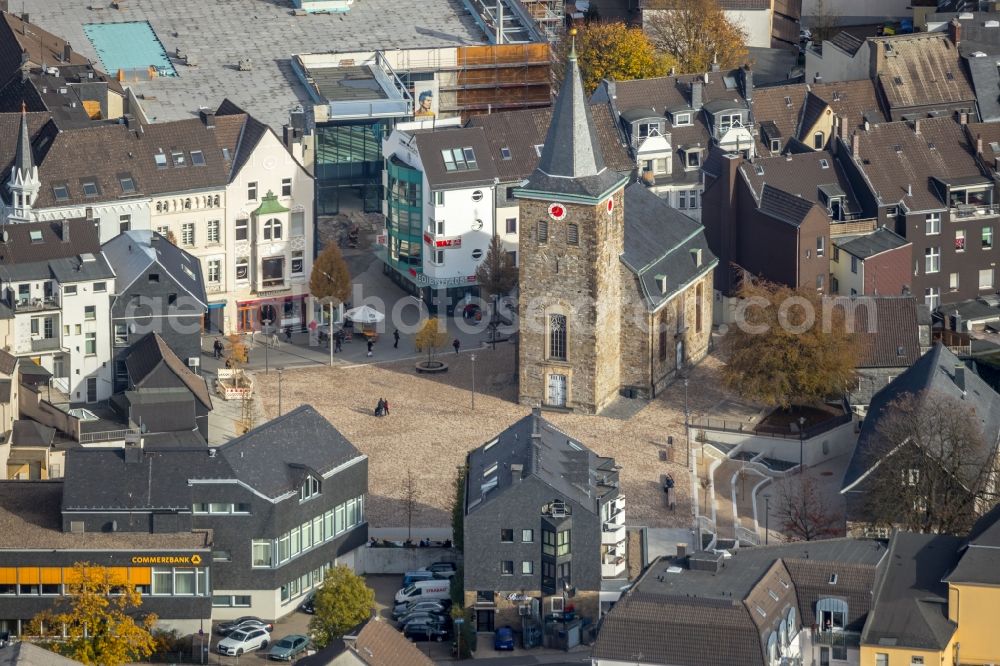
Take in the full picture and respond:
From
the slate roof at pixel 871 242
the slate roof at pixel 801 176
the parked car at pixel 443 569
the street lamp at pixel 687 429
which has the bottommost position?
the parked car at pixel 443 569

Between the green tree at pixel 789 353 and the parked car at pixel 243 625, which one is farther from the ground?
the green tree at pixel 789 353

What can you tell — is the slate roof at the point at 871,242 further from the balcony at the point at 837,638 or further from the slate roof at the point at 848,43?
the balcony at the point at 837,638

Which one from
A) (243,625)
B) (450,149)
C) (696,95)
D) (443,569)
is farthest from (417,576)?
(696,95)

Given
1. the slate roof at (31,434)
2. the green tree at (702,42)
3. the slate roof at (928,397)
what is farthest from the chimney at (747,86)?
the slate roof at (31,434)

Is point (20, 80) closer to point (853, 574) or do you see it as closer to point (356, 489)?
point (356, 489)

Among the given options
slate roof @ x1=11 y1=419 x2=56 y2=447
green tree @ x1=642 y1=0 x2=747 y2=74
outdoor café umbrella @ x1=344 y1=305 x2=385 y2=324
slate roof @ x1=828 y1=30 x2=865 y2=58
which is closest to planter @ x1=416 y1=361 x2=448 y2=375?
outdoor café umbrella @ x1=344 y1=305 x2=385 y2=324

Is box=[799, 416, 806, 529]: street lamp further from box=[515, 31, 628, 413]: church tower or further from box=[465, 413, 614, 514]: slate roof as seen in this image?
box=[465, 413, 614, 514]: slate roof

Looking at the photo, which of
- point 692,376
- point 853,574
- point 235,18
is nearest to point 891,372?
point 692,376
